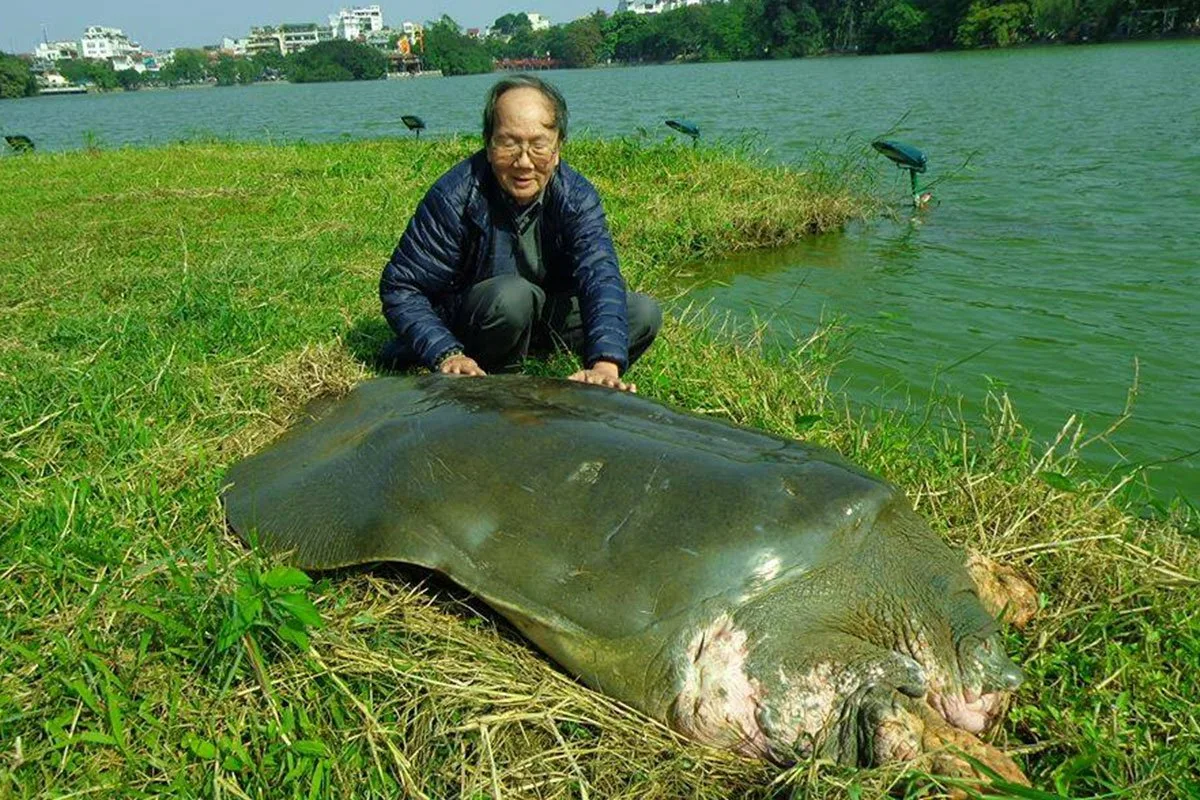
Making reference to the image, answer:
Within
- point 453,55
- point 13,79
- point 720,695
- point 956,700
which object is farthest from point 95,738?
point 453,55

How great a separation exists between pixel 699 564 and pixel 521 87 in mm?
2015

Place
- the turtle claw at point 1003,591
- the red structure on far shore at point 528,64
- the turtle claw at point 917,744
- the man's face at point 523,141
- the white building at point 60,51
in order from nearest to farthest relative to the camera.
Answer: the turtle claw at point 917,744, the turtle claw at point 1003,591, the man's face at point 523,141, the red structure on far shore at point 528,64, the white building at point 60,51

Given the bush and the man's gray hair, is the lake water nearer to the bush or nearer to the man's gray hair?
the man's gray hair

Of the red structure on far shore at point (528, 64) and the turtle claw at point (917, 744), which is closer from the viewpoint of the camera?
the turtle claw at point (917, 744)

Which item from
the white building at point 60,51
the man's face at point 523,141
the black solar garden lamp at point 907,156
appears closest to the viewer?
the man's face at point 523,141

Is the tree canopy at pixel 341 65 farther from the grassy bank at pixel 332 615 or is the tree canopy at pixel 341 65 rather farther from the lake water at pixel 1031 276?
the grassy bank at pixel 332 615

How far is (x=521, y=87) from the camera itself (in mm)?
3232

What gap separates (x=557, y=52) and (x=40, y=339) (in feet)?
365

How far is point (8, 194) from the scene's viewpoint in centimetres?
929

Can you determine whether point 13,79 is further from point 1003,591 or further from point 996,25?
point 1003,591

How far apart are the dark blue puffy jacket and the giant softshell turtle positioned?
100 centimetres

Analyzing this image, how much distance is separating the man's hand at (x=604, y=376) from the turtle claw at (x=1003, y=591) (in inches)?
45.2

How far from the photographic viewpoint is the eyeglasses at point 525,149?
3246 mm

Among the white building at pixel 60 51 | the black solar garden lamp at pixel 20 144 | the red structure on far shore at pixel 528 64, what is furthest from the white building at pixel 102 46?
the black solar garden lamp at pixel 20 144
